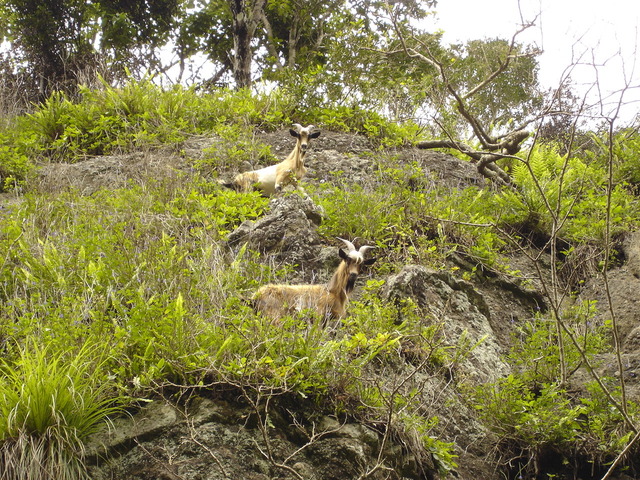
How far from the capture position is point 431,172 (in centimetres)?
1006

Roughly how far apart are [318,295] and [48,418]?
286cm

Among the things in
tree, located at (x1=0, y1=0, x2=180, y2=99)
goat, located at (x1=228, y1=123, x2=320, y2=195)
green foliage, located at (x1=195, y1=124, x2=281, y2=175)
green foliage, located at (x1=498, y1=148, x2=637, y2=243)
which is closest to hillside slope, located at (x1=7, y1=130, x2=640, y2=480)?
green foliage, located at (x1=195, y1=124, x2=281, y2=175)

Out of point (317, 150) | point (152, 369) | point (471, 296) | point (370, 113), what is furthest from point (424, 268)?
point (370, 113)

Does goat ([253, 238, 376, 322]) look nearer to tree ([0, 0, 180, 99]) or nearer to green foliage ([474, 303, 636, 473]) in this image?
green foliage ([474, 303, 636, 473])

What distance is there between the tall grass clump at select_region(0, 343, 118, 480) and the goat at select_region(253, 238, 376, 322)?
171 centimetres

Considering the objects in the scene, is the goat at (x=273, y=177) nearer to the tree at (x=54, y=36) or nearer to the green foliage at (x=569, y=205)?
the green foliage at (x=569, y=205)

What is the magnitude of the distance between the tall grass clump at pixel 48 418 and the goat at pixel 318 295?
171 centimetres

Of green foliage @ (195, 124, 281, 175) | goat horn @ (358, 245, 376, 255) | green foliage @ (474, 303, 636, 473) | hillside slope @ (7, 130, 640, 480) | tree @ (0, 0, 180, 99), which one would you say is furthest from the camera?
tree @ (0, 0, 180, 99)

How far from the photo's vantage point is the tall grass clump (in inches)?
133

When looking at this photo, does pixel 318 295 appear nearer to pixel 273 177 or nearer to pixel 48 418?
pixel 48 418

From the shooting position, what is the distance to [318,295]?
5871 millimetres

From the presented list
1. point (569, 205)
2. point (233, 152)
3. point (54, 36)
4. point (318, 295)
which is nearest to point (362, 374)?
point (318, 295)

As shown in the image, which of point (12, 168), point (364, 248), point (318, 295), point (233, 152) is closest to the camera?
point (318, 295)

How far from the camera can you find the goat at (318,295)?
549 centimetres
